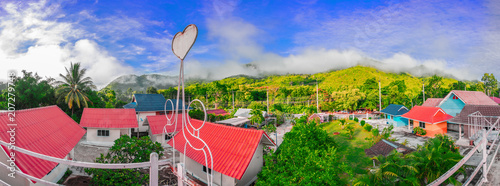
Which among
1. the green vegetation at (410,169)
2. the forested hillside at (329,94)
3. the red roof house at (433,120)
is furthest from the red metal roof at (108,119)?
the red roof house at (433,120)

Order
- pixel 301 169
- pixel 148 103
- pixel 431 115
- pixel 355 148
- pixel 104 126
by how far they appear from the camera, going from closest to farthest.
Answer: pixel 301 169 < pixel 355 148 < pixel 104 126 < pixel 431 115 < pixel 148 103

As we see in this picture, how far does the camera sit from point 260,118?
25031 millimetres

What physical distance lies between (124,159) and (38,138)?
9.78 ft

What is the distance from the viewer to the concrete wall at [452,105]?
21.9m

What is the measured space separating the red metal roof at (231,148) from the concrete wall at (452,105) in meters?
24.4

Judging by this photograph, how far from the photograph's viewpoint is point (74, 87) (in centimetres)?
2341

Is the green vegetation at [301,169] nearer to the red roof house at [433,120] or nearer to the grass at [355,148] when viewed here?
the grass at [355,148]

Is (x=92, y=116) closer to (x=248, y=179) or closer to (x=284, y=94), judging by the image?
(x=248, y=179)

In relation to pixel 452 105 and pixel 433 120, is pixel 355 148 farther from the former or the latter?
pixel 452 105

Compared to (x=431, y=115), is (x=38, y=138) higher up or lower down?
higher up

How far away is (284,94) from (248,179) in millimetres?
49365

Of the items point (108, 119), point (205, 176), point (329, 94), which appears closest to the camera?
point (205, 176)

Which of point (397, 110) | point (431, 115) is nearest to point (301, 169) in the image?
point (431, 115)

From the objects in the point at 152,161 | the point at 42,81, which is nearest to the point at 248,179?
the point at 152,161
